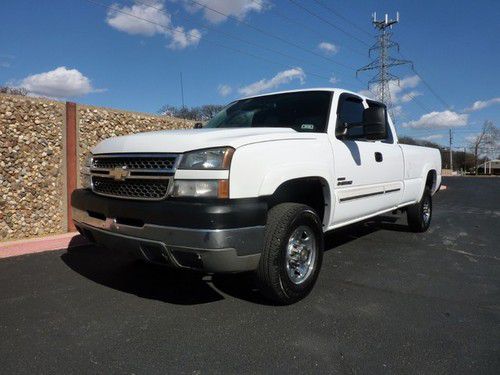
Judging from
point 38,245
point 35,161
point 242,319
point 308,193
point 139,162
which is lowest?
point 242,319

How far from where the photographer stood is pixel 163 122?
28.1 ft

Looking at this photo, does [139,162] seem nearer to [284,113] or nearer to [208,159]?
[208,159]

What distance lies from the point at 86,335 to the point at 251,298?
1.41 m

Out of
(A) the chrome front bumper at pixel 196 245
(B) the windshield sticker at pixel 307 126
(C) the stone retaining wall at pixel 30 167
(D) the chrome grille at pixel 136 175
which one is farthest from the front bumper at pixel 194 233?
(C) the stone retaining wall at pixel 30 167

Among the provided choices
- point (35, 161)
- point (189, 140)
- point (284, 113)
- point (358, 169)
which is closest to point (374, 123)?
point (358, 169)

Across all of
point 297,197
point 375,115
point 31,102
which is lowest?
point 297,197

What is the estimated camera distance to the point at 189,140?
127 inches

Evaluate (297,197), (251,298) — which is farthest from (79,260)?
(297,197)

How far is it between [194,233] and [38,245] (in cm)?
390

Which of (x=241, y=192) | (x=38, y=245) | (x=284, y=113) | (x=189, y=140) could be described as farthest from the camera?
(x=38, y=245)

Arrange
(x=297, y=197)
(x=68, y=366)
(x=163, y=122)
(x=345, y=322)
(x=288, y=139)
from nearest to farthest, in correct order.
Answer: (x=68, y=366) < (x=345, y=322) < (x=288, y=139) < (x=297, y=197) < (x=163, y=122)

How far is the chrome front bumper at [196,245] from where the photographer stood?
2.97 m

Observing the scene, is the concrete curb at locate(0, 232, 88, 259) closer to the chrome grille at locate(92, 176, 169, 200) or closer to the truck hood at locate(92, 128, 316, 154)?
the chrome grille at locate(92, 176, 169, 200)

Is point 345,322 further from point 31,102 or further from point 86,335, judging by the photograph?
point 31,102
